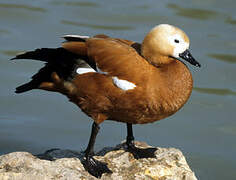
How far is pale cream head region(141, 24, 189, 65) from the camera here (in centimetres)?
566

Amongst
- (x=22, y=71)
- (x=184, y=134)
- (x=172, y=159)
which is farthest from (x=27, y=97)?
(x=172, y=159)

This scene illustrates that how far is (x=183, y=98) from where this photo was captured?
570cm

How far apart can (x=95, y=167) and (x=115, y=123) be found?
3133 millimetres

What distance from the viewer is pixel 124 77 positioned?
5.57 metres

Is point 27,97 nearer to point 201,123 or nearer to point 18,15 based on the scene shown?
point 201,123

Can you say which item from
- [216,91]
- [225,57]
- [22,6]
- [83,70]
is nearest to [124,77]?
[83,70]

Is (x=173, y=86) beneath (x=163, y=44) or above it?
beneath

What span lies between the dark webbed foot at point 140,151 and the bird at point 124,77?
72 mm

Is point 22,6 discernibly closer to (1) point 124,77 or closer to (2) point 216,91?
(2) point 216,91

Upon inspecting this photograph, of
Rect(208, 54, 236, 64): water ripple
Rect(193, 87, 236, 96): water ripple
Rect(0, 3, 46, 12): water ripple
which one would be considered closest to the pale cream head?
Rect(193, 87, 236, 96): water ripple

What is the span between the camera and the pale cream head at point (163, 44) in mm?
5656

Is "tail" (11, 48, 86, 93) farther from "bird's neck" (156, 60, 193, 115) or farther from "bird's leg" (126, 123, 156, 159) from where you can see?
"bird's leg" (126, 123, 156, 159)

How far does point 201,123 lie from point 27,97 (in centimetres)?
292

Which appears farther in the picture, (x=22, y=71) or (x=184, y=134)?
(x=22, y=71)
